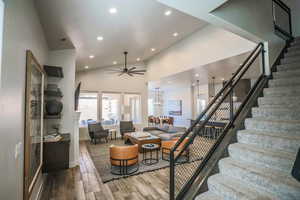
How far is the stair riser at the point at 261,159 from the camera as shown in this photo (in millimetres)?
1771

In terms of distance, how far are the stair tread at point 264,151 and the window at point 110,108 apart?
6909 mm

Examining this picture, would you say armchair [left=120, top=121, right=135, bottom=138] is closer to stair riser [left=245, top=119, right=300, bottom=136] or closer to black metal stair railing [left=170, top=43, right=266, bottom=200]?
black metal stair railing [left=170, top=43, right=266, bottom=200]

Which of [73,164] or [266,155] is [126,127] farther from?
[266,155]

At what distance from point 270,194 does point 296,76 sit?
2.47 meters

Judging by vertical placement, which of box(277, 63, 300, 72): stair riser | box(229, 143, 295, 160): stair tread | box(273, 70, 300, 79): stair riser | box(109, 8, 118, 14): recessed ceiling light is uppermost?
box(109, 8, 118, 14): recessed ceiling light

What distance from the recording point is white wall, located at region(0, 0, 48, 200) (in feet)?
4.33

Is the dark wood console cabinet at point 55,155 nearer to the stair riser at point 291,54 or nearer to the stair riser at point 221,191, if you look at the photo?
the stair riser at point 221,191

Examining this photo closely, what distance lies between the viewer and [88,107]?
7.93m

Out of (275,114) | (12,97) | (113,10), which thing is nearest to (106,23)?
(113,10)

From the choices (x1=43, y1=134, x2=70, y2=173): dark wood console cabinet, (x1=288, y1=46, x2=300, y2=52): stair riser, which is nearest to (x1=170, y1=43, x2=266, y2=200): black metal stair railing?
(x1=288, y1=46, x2=300, y2=52): stair riser

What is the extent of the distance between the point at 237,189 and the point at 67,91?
426 cm

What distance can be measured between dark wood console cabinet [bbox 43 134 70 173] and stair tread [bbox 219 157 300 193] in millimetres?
3397

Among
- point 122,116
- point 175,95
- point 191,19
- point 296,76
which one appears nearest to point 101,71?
point 122,116

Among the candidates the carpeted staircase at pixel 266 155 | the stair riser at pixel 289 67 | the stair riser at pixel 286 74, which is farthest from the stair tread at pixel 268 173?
the stair riser at pixel 289 67
